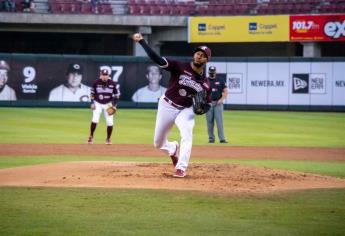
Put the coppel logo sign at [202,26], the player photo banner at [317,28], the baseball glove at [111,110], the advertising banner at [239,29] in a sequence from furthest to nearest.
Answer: the coppel logo sign at [202,26] < the advertising banner at [239,29] < the player photo banner at [317,28] < the baseball glove at [111,110]

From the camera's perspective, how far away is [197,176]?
38.0 feet

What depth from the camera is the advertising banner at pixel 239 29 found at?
40.2 m

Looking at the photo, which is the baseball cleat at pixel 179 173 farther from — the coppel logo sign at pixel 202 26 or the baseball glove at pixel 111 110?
the coppel logo sign at pixel 202 26

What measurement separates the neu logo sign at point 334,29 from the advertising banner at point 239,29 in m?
2.30

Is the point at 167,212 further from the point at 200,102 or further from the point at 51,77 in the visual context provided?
the point at 51,77

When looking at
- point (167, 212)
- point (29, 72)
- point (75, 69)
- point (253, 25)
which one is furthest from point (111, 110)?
point (253, 25)

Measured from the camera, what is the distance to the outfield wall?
3519 cm

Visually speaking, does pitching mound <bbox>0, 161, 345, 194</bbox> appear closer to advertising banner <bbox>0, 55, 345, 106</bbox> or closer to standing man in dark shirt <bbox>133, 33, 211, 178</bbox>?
standing man in dark shirt <bbox>133, 33, 211, 178</bbox>

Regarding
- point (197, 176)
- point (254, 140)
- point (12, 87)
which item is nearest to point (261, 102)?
point (12, 87)

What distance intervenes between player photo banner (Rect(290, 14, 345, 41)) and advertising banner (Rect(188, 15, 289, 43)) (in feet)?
1.90

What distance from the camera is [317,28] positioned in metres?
38.6

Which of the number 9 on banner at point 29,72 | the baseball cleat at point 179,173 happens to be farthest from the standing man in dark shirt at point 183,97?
the number 9 on banner at point 29,72

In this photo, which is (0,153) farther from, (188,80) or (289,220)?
(289,220)

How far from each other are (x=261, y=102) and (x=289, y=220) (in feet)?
92.4
